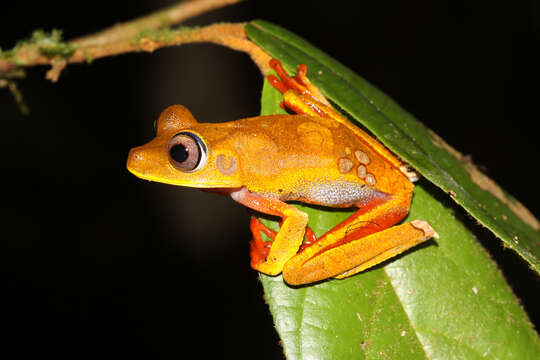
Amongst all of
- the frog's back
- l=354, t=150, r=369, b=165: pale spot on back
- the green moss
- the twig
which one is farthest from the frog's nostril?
l=354, t=150, r=369, b=165: pale spot on back

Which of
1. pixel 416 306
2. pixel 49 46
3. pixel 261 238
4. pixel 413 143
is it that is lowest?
pixel 416 306

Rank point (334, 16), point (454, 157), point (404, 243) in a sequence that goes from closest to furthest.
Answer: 1. point (404, 243)
2. point (454, 157)
3. point (334, 16)

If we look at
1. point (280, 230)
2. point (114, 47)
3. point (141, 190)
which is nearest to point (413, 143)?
point (280, 230)

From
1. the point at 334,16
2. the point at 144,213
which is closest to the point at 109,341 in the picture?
the point at 144,213

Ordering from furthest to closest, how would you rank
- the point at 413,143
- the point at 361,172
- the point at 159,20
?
the point at 159,20
the point at 361,172
the point at 413,143

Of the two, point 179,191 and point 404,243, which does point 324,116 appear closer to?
point 404,243

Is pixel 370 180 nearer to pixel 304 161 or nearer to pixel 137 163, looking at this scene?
pixel 304 161

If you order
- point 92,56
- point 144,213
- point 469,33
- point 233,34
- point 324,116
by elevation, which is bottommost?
point 144,213

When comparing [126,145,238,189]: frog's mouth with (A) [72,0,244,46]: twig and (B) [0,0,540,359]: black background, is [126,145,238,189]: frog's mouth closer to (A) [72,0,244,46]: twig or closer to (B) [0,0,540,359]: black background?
(A) [72,0,244,46]: twig
